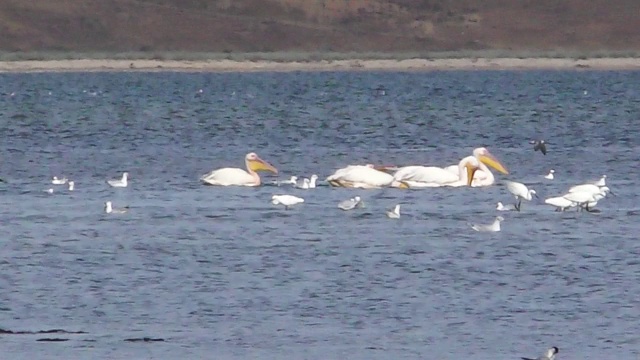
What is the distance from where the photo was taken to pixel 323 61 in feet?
225

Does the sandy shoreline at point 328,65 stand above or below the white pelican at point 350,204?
above

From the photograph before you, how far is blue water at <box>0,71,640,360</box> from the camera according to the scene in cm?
992

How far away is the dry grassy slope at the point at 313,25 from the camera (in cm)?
7569

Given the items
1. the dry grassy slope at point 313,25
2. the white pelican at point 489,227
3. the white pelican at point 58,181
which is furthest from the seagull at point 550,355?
the dry grassy slope at point 313,25

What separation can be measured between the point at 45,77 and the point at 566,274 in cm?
5011

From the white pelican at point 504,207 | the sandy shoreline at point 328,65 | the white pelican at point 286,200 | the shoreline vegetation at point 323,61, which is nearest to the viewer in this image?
the white pelican at point 504,207

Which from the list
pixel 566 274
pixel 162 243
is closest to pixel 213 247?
pixel 162 243

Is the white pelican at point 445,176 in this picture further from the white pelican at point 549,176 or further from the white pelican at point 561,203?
the white pelican at point 561,203

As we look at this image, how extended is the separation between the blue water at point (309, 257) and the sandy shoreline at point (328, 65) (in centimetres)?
3783

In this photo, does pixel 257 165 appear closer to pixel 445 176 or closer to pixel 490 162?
pixel 445 176

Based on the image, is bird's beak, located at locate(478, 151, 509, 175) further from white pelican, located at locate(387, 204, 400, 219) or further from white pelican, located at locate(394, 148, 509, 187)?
white pelican, located at locate(387, 204, 400, 219)

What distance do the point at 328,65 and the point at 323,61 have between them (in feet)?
2.80

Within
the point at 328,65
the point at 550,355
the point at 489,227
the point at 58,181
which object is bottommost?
the point at 550,355

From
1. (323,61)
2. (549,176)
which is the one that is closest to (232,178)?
(549,176)
